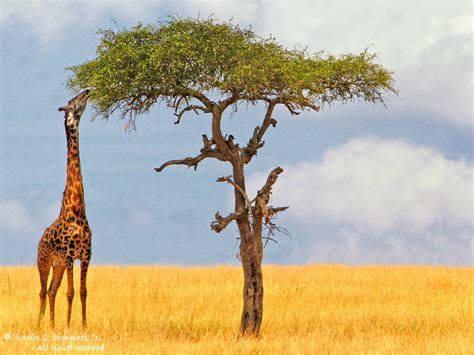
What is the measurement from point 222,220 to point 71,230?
314 centimetres

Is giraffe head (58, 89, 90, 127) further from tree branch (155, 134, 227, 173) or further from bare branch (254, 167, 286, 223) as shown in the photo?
bare branch (254, 167, 286, 223)

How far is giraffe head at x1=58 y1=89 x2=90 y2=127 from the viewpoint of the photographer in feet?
53.1

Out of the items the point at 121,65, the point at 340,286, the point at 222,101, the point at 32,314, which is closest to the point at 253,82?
the point at 222,101

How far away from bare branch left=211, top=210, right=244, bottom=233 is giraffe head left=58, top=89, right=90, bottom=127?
3613mm

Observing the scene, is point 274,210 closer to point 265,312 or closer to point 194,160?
point 194,160

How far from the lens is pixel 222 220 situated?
1628cm

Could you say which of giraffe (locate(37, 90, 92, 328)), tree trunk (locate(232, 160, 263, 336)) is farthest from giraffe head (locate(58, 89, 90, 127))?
tree trunk (locate(232, 160, 263, 336))

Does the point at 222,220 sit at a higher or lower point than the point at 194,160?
lower

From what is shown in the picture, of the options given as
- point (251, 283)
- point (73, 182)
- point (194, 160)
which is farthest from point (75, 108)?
point (251, 283)

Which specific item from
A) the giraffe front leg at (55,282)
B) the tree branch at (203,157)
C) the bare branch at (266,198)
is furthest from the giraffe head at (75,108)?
the bare branch at (266,198)

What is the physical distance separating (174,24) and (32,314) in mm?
8551

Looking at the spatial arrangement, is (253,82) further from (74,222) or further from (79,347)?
(79,347)

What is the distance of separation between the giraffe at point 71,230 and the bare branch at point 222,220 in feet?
8.65

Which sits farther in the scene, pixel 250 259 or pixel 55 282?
pixel 250 259
